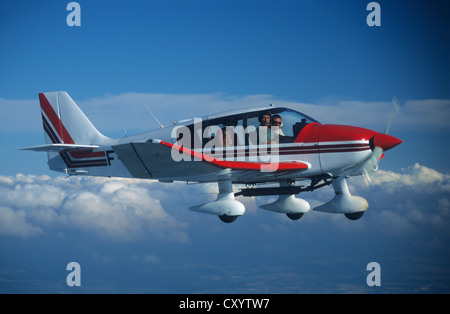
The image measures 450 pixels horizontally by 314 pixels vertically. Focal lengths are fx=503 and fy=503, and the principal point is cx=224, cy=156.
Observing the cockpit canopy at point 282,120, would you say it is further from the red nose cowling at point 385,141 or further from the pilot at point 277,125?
the red nose cowling at point 385,141

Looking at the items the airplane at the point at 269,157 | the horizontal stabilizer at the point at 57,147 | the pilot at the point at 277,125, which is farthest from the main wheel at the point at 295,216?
the horizontal stabilizer at the point at 57,147

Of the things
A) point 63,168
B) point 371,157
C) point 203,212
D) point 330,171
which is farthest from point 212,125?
point 63,168

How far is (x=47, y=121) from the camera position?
17.5m

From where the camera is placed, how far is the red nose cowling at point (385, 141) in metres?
13.0

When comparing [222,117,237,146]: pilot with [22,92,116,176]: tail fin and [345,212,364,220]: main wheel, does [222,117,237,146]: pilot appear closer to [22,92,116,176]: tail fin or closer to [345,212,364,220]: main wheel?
[345,212,364,220]: main wheel

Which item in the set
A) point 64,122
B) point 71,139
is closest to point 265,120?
point 71,139

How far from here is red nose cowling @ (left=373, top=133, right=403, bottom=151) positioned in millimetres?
13047

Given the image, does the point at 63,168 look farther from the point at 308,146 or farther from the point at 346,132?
the point at 346,132

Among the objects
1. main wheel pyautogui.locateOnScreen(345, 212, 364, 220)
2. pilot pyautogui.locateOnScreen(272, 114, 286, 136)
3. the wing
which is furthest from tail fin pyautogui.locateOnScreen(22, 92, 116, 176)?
main wheel pyautogui.locateOnScreen(345, 212, 364, 220)

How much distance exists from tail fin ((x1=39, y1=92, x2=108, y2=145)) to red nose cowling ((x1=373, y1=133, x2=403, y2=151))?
9.07m

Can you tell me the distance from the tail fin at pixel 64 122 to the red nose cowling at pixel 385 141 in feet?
29.7

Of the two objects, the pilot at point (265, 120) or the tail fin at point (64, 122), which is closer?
the pilot at point (265, 120)

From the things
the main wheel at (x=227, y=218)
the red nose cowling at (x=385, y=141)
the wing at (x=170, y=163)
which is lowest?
the main wheel at (x=227, y=218)

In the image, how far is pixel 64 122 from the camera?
56.9ft
